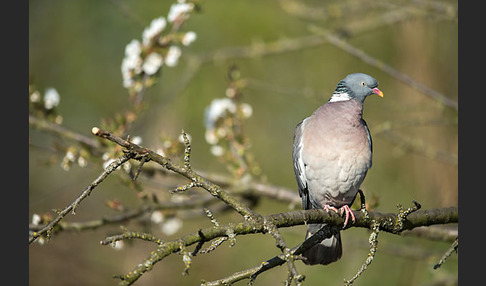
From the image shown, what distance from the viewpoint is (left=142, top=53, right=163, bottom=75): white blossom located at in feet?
13.7

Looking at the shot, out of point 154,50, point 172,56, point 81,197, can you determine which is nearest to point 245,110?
point 172,56

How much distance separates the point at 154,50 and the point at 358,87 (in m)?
1.60

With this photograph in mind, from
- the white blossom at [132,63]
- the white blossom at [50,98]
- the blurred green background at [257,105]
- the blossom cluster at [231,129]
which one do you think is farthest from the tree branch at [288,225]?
the white blossom at [50,98]

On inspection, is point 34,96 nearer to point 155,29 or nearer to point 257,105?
point 155,29

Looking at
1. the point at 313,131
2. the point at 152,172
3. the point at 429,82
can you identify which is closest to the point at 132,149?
the point at 313,131

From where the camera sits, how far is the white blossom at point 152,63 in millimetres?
4180

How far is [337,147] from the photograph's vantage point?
3.27 meters

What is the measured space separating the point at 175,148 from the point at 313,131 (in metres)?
1.13

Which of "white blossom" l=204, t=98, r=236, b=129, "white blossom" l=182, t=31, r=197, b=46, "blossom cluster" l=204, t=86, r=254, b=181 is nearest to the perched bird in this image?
"blossom cluster" l=204, t=86, r=254, b=181

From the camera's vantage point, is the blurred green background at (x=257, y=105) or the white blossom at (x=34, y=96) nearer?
the white blossom at (x=34, y=96)

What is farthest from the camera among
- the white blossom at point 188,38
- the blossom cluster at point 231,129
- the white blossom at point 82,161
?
the blossom cluster at point 231,129

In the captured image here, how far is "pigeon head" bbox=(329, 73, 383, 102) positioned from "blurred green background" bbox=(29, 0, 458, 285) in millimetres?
711

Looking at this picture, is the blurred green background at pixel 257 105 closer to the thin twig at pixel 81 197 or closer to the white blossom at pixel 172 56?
the white blossom at pixel 172 56

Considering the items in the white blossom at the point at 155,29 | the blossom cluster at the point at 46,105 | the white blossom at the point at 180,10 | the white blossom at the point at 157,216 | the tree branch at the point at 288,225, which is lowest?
the tree branch at the point at 288,225
